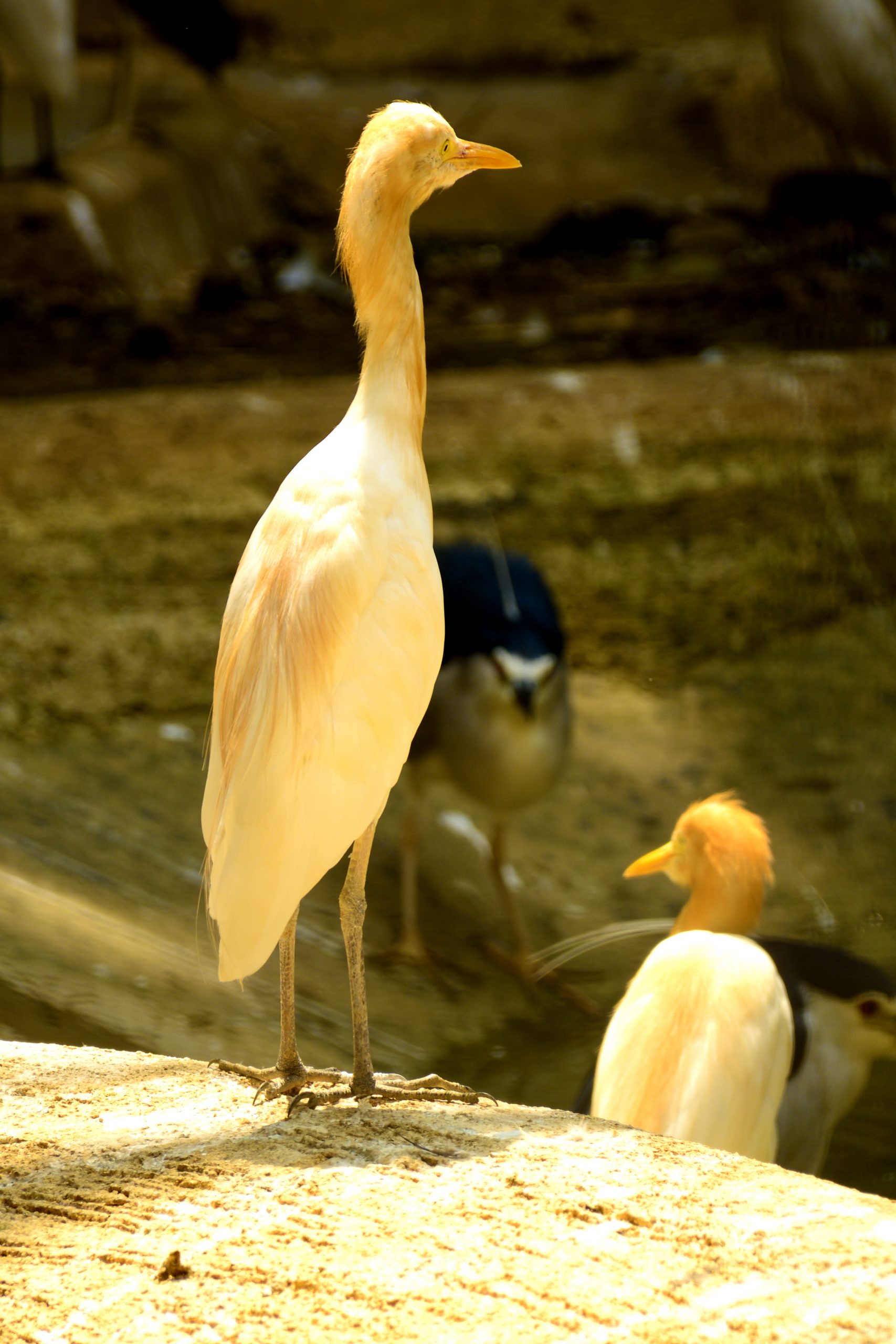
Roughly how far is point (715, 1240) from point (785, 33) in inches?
310

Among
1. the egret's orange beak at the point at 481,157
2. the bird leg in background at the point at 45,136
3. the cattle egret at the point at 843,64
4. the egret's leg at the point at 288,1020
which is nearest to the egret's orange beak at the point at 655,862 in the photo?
the egret's leg at the point at 288,1020

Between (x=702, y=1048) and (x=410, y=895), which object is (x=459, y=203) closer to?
(x=410, y=895)

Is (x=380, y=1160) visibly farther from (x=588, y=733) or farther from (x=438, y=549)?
(x=588, y=733)

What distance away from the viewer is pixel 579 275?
31.5ft

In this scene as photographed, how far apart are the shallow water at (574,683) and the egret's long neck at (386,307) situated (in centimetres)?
193

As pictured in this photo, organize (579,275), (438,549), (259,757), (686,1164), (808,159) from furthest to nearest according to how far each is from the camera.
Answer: (808,159), (579,275), (438,549), (259,757), (686,1164)

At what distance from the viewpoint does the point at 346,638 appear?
2205 mm

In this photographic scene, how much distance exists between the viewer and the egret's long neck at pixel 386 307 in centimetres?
231

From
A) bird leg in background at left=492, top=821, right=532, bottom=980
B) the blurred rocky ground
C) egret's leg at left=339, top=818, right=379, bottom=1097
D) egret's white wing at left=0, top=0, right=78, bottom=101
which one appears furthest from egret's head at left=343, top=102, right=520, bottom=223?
egret's white wing at left=0, top=0, right=78, bottom=101

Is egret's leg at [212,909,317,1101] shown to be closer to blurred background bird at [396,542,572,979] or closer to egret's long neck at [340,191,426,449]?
egret's long neck at [340,191,426,449]

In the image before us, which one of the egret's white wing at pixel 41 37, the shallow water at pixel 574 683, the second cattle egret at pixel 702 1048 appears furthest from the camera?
the egret's white wing at pixel 41 37

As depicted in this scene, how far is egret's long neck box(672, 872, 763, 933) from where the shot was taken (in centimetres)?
310

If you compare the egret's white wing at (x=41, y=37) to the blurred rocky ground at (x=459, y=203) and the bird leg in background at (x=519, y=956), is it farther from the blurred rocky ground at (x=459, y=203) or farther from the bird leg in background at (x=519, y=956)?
the bird leg in background at (x=519, y=956)

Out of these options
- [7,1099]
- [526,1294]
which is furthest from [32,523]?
[526,1294]
